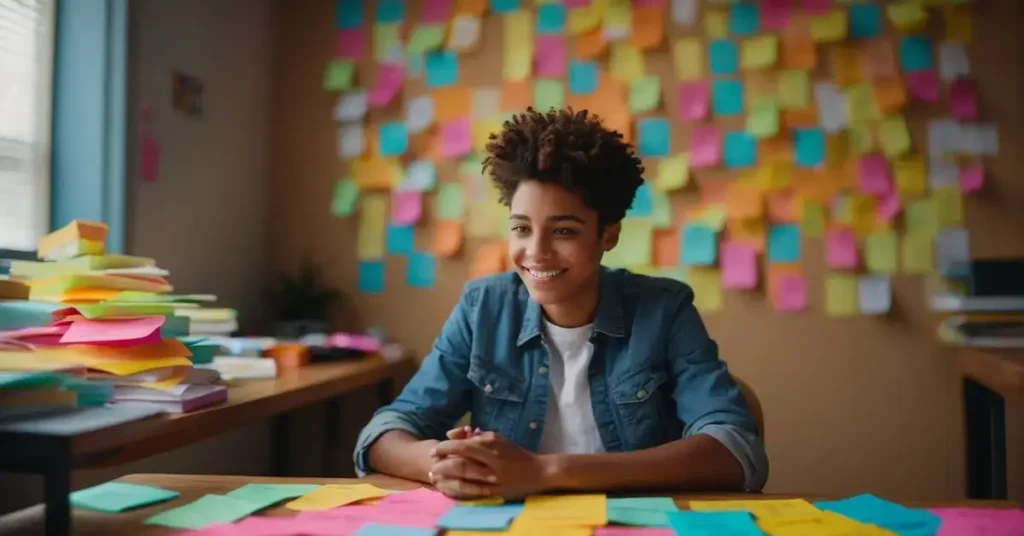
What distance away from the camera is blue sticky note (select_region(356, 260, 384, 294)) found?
2678 millimetres

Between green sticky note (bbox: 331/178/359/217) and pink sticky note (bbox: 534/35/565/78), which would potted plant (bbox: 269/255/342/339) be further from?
pink sticky note (bbox: 534/35/565/78)

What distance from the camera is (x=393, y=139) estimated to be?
266cm

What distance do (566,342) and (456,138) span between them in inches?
48.7

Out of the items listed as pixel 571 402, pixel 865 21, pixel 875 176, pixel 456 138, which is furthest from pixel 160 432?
pixel 865 21

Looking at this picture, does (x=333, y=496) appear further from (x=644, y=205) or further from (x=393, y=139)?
(x=393, y=139)

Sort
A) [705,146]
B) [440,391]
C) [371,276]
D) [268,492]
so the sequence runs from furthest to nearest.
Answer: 1. [371,276]
2. [705,146]
3. [440,391]
4. [268,492]

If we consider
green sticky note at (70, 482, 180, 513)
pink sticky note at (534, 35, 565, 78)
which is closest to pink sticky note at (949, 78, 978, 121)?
pink sticky note at (534, 35, 565, 78)

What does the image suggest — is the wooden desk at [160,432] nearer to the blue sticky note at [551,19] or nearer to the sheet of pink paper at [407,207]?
the sheet of pink paper at [407,207]

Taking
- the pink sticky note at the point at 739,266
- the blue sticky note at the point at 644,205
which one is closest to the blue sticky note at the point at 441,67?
the blue sticky note at the point at 644,205

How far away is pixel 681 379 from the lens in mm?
1448

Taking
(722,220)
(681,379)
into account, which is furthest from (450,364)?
(722,220)

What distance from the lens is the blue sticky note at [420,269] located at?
2641 millimetres

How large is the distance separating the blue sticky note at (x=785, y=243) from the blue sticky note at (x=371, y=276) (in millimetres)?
1207

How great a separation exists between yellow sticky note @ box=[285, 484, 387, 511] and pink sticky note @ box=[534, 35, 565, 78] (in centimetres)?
171
